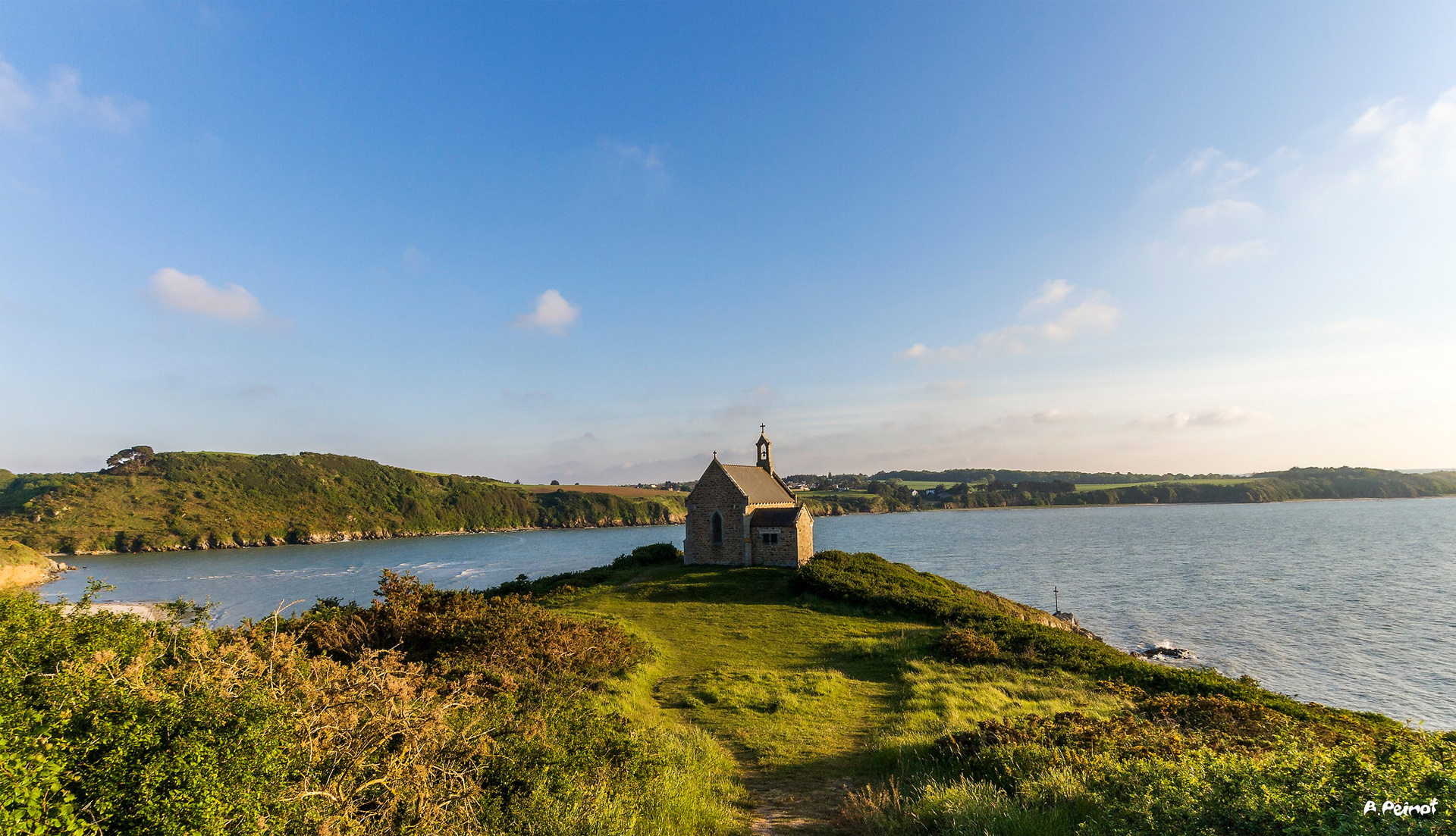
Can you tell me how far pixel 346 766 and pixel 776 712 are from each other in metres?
10.3

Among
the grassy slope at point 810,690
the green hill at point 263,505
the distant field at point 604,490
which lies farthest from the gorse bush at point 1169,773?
the distant field at point 604,490

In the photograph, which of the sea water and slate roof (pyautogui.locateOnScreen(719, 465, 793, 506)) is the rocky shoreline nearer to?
the sea water

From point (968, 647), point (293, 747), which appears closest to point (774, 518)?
point (968, 647)

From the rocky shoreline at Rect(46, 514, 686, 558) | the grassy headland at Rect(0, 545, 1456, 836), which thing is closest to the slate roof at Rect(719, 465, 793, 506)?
the grassy headland at Rect(0, 545, 1456, 836)

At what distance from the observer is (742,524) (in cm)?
4100

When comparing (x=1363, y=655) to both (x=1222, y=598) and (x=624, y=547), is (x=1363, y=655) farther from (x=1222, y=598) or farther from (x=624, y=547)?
(x=624, y=547)

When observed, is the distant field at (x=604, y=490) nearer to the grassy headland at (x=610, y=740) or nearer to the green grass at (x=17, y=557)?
the green grass at (x=17, y=557)

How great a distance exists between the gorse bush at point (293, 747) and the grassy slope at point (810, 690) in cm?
150

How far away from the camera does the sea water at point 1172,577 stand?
29.4 metres

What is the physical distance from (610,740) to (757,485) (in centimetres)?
3465

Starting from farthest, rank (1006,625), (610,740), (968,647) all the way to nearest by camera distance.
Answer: (1006,625) < (968,647) < (610,740)

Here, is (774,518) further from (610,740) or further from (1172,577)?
(1172,577)

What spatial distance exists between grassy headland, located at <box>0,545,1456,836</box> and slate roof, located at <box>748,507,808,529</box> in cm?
1985

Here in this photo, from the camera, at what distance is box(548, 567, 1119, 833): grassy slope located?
11219mm
